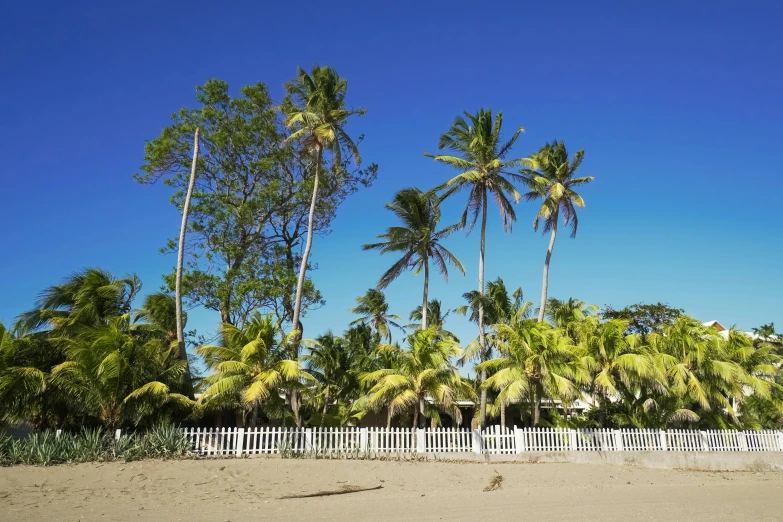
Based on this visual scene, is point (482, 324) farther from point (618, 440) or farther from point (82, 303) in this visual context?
point (82, 303)

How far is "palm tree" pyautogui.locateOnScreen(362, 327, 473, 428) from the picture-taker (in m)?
17.8

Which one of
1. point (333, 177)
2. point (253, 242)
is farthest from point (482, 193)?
point (253, 242)

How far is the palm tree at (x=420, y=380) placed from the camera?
1783 cm

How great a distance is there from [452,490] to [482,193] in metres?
14.2

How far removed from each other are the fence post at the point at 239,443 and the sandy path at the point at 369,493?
1.19m

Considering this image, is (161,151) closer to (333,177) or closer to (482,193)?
(333,177)

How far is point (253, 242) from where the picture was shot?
86.5ft

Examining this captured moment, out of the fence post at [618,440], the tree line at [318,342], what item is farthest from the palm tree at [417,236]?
the fence post at [618,440]

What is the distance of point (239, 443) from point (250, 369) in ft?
7.26

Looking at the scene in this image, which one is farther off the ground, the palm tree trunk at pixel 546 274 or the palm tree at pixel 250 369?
the palm tree trunk at pixel 546 274

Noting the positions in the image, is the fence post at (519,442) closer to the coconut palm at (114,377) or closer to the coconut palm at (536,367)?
the coconut palm at (536,367)

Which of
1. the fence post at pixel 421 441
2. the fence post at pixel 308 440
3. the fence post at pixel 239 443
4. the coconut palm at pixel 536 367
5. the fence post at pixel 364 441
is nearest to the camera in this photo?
the fence post at pixel 239 443

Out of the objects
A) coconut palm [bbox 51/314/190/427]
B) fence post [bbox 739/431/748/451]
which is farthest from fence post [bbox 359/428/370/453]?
fence post [bbox 739/431/748/451]

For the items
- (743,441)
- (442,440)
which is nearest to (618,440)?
(743,441)
